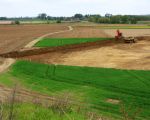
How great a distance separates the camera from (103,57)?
1462 inches

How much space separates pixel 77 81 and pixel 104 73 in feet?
10.4

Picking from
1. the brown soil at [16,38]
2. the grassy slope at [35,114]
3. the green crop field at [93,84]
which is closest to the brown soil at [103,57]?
the green crop field at [93,84]

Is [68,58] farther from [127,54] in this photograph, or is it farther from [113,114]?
[113,114]

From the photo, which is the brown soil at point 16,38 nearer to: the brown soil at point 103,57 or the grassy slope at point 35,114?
the brown soil at point 103,57

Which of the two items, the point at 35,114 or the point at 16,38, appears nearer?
the point at 35,114

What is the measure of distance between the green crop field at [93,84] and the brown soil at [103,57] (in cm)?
260

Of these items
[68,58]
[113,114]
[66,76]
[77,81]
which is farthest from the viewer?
[68,58]

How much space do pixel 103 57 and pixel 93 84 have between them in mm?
13165

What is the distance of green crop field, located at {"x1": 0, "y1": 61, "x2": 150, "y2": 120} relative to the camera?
18.9 metres

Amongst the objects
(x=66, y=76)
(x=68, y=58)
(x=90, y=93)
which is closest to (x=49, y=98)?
(x=90, y=93)

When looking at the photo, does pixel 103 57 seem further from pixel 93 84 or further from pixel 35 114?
pixel 35 114

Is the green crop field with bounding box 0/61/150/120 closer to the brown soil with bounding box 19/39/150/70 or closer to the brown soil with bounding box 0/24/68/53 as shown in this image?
the brown soil with bounding box 19/39/150/70

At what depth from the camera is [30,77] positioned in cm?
2712

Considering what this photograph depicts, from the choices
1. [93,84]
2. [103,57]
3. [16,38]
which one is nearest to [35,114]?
[93,84]
